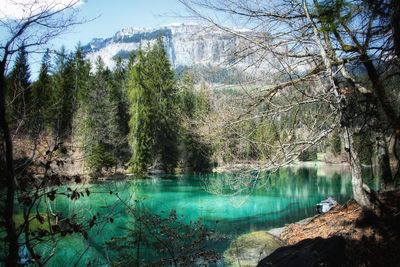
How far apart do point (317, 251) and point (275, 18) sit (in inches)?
139

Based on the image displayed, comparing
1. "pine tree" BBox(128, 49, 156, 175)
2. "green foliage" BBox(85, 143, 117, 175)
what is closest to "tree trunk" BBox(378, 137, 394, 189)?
"green foliage" BBox(85, 143, 117, 175)

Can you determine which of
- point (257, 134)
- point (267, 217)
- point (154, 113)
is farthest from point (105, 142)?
point (257, 134)

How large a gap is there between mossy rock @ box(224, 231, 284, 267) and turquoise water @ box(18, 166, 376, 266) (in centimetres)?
86

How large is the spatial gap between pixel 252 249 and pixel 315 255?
15.4ft

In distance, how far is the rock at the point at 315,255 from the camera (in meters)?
4.32

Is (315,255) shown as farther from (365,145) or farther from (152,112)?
(152,112)

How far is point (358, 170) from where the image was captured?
551 cm

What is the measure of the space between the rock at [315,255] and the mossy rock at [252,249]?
3.04 m

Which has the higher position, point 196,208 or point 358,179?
point 358,179

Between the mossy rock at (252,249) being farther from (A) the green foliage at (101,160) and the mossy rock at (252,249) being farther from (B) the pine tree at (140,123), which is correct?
(B) the pine tree at (140,123)

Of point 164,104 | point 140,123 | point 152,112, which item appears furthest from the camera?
point 164,104

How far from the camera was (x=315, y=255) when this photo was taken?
443 centimetres

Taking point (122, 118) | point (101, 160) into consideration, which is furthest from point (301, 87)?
point (122, 118)

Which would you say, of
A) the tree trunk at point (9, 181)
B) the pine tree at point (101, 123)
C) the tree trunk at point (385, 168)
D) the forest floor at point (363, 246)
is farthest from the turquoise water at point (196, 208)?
the pine tree at point (101, 123)
